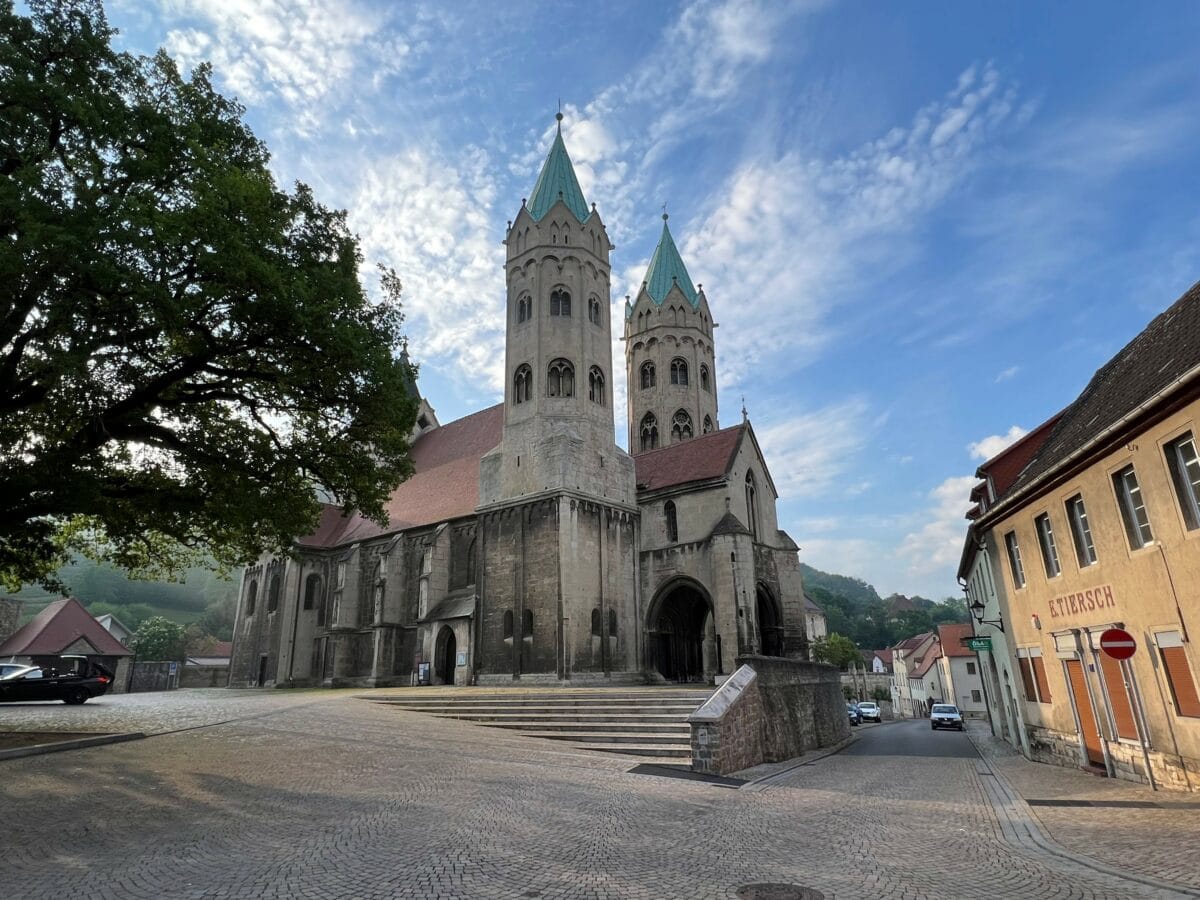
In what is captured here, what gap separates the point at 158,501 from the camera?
14.4 m

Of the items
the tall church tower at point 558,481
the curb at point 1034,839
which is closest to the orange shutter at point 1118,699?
the curb at point 1034,839

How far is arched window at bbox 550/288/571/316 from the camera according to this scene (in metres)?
33.2

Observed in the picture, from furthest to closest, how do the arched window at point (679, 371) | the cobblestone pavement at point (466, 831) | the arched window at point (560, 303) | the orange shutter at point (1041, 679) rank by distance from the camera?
1. the arched window at point (679, 371)
2. the arched window at point (560, 303)
3. the orange shutter at point (1041, 679)
4. the cobblestone pavement at point (466, 831)

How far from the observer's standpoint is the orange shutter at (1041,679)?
15.3m

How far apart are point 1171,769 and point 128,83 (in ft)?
68.9

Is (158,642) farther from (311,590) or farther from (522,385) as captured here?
(522,385)

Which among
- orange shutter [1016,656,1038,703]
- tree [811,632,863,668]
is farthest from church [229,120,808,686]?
tree [811,632,863,668]

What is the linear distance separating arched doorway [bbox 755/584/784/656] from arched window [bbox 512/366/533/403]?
13806mm

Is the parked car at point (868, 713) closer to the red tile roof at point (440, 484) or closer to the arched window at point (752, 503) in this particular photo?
the arched window at point (752, 503)

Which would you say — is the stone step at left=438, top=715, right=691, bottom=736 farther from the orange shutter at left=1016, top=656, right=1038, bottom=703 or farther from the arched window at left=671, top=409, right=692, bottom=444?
the arched window at left=671, top=409, right=692, bottom=444

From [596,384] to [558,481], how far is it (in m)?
5.83

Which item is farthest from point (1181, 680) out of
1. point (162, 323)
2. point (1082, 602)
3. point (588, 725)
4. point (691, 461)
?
point (691, 461)

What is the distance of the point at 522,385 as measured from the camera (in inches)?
1288

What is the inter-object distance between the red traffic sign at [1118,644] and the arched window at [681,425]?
36.9 m
